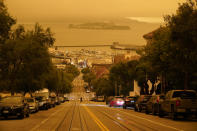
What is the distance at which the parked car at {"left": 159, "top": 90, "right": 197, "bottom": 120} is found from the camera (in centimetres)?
2745

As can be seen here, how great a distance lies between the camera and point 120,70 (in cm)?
7762

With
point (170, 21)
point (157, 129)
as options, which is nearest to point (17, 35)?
point (170, 21)

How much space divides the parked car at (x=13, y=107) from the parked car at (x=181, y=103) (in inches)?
425

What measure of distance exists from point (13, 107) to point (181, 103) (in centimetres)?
1207

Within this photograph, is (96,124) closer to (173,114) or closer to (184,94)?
(173,114)

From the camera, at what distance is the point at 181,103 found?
2750cm

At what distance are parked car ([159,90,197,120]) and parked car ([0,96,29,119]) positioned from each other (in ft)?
35.4

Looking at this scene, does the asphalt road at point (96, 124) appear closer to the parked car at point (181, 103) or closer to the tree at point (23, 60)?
the parked car at point (181, 103)

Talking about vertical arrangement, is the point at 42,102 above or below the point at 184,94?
below

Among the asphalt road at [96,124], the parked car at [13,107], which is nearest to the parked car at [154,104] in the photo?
the asphalt road at [96,124]

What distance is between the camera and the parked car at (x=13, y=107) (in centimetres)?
2945

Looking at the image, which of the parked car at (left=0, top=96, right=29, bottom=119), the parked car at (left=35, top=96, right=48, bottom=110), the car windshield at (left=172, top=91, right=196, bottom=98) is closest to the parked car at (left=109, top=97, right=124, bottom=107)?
the parked car at (left=35, top=96, right=48, bottom=110)

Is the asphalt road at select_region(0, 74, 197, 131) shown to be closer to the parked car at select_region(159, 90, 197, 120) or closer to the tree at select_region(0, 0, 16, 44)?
the parked car at select_region(159, 90, 197, 120)

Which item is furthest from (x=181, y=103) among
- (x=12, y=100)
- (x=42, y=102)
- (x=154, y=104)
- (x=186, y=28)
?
(x=42, y=102)
